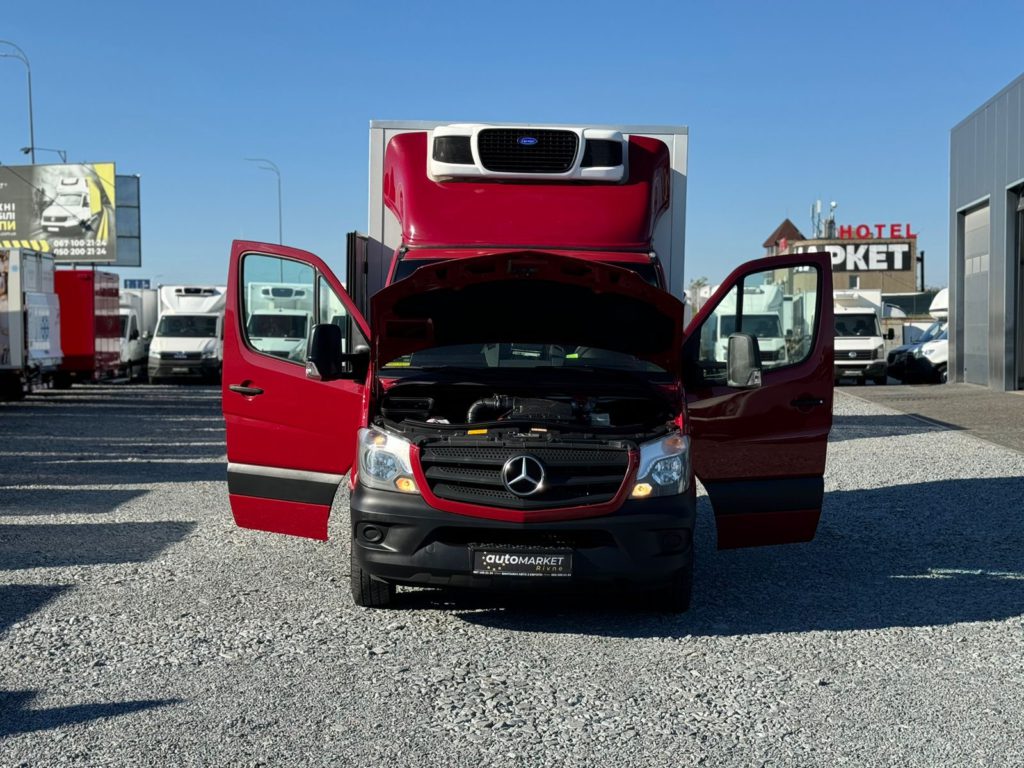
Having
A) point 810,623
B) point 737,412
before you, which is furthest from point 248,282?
point 810,623

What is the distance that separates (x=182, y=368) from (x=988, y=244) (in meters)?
21.0

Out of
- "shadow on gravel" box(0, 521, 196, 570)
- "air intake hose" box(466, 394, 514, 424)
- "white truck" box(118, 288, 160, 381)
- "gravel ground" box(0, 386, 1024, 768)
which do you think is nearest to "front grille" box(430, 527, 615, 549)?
"gravel ground" box(0, 386, 1024, 768)

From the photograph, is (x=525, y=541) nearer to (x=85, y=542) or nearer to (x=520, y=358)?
(x=520, y=358)

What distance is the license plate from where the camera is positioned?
21.5 feet

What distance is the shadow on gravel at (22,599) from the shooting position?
23.3 ft

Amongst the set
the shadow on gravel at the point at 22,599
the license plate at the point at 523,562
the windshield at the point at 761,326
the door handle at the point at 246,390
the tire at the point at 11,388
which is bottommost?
the shadow on gravel at the point at 22,599

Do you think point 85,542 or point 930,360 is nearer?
point 85,542

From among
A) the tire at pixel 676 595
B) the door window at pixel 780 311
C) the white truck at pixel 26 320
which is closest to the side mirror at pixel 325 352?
the door window at pixel 780 311

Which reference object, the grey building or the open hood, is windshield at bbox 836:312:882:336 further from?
the open hood

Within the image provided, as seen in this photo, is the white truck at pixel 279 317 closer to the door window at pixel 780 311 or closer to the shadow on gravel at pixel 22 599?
the shadow on gravel at pixel 22 599

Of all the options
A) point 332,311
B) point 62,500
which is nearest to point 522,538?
point 332,311

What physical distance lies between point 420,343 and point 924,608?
3254 mm

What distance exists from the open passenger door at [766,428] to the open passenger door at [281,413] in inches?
83.3

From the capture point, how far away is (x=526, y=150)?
9.64 meters
